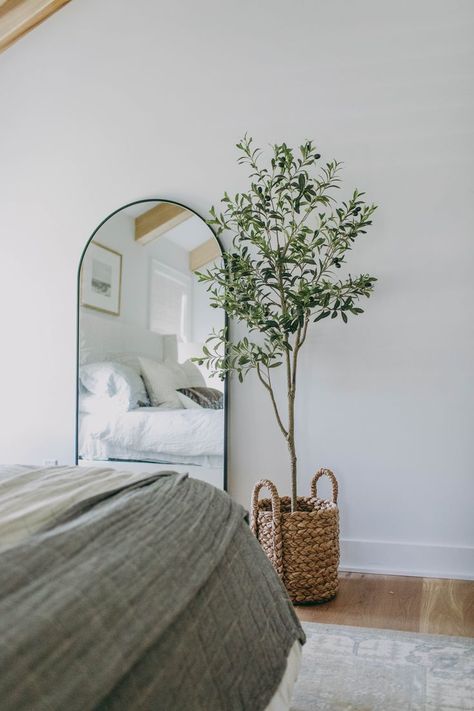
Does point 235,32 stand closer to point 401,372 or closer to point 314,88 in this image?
point 314,88

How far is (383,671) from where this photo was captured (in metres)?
2.02

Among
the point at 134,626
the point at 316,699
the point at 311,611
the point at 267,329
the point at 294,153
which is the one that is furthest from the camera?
the point at 294,153

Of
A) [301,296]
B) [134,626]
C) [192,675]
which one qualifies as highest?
[301,296]

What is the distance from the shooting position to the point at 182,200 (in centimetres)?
341

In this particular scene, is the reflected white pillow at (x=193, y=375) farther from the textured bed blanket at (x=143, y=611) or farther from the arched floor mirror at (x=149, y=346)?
the textured bed blanket at (x=143, y=611)

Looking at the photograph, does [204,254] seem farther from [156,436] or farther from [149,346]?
[156,436]

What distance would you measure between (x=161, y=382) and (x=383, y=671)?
5.62ft

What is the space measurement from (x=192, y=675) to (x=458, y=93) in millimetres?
2754

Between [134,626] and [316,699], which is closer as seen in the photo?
[134,626]

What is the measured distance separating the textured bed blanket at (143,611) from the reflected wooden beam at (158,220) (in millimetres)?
2010

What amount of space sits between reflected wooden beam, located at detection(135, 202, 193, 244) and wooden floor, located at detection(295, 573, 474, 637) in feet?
5.97

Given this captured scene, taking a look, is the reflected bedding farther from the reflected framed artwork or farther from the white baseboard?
the white baseboard

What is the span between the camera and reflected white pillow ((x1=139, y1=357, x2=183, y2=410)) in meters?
3.29

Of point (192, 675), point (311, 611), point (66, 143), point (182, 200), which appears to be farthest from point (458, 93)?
point (192, 675)
